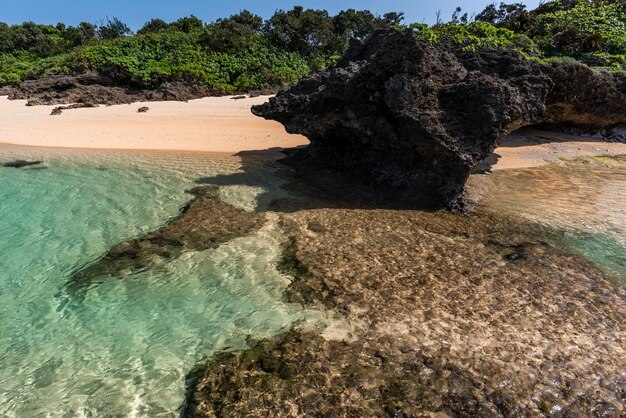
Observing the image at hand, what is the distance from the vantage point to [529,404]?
3.30 metres

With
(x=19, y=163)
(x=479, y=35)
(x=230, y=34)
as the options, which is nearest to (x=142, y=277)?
(x=19, y=163)

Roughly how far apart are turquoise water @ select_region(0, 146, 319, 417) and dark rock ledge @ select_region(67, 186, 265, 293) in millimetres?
195

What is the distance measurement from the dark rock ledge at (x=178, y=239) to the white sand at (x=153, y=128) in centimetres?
556

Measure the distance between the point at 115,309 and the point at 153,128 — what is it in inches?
466

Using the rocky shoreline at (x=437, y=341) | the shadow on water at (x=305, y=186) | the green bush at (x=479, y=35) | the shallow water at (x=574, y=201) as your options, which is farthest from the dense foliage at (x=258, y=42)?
the rocky shoreline at (x=437, y=341)

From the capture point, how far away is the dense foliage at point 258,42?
42.0ft

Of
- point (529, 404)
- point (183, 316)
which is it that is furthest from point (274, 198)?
point (529, 404)

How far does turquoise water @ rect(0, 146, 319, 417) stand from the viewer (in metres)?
3.67

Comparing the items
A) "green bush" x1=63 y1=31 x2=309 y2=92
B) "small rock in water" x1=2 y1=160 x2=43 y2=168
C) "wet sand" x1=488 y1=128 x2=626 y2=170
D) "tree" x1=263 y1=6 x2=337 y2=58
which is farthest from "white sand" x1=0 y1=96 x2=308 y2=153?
"tree" x1=263 y1=6 x2=337 y2=58

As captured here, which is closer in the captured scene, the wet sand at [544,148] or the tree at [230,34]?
the wet sand at [544,148]

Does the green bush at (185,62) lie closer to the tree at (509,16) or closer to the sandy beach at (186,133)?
the sandy beach at (186,133)

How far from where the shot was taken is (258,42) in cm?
2694

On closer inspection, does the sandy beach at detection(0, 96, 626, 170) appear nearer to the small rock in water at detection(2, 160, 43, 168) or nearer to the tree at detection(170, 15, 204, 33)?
the small rock in water at detection(2, 160, 43, 168)

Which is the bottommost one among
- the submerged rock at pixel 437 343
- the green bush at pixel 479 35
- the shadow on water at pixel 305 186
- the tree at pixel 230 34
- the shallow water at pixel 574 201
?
the submerged rock at pixel 437 343
